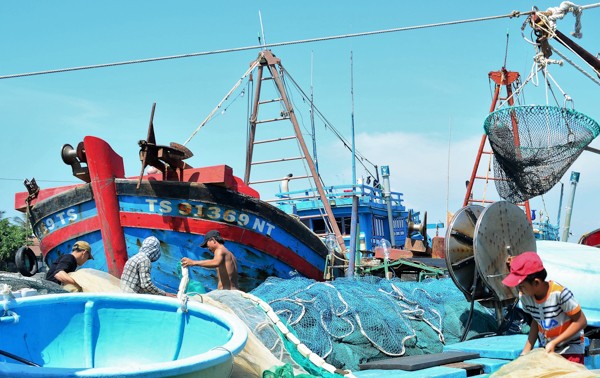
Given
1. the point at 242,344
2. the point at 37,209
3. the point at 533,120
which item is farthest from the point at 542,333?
the point at 37,209

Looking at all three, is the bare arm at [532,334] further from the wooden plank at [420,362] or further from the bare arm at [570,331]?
the wooden plank at [420,362]

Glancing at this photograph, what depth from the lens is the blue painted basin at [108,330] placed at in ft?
11.4

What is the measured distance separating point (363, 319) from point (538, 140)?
3854 mm

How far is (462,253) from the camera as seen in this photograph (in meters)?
6.79

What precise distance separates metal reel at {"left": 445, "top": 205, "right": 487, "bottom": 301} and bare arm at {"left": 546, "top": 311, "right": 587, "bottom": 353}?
312cm

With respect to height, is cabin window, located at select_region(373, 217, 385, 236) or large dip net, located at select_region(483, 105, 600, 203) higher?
large dip net, located at select_region(483, 105, 600, 203)

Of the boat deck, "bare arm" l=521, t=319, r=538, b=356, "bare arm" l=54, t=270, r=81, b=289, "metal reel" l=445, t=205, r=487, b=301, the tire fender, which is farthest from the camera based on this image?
the tire fender

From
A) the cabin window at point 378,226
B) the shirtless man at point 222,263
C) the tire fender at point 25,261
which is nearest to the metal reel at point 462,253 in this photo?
the shirtless man at point 222,263

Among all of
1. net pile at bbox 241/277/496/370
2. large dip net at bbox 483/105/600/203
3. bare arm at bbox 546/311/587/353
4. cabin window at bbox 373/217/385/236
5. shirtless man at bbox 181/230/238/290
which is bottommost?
cabin window at bbox 373/217/385/236

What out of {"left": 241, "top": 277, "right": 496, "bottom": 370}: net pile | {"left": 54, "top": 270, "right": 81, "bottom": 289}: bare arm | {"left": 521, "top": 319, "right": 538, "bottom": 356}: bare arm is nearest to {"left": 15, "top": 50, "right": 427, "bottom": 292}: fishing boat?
{"left": 241, "top": 277, "right": 496, "bottom": 370}: net pile

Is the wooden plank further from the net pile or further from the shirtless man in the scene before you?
the shirtless man

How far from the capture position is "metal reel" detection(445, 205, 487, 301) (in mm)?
6613

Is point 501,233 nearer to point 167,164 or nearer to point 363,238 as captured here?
point 167,164

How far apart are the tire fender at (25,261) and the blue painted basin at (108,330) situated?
4.67 m
